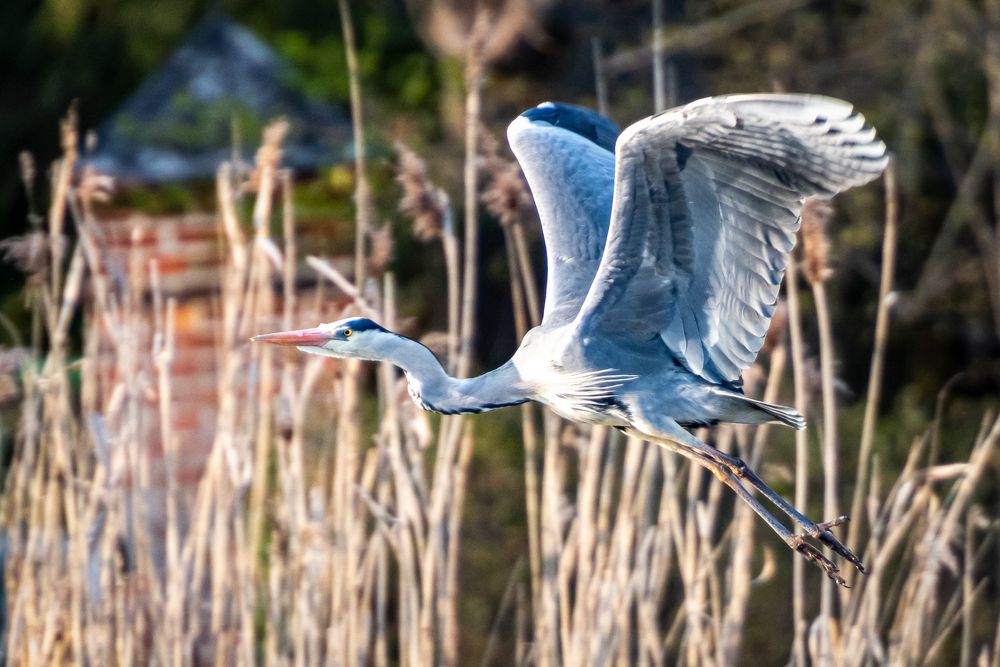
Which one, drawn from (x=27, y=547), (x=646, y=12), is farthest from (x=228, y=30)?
(x=27, y=547)

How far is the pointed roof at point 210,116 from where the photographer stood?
590cm

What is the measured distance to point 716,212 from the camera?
327cm

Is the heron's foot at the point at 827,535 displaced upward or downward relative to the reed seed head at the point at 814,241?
downward

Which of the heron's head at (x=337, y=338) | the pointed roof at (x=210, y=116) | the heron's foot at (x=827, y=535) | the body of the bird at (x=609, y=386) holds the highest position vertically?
the pointed roof at (x=210, y=116)

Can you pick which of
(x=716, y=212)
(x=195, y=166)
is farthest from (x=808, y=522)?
(x=195, y=166)

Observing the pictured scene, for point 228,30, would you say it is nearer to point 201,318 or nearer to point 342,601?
point 201,318

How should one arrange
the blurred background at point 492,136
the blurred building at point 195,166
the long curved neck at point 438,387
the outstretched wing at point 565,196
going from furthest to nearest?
the blurred background at point 492,136 < the blurred building at point 195,166 < the outstretched wing at point 565,196 < the long curved neck at point 438,387

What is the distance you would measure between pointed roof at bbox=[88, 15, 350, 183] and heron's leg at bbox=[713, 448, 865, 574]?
2.94m

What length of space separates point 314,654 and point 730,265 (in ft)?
3.98

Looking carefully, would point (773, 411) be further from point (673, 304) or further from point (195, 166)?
point (195, 166)

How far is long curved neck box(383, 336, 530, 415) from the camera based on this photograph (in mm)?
3355

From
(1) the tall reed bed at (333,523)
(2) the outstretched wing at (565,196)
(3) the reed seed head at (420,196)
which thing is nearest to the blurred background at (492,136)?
(2) the outstretched wing at (565,196)

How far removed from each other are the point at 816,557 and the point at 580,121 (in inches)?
60.2

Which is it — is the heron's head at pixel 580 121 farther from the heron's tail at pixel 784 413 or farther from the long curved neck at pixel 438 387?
the heron's tail at pixel 784 413
